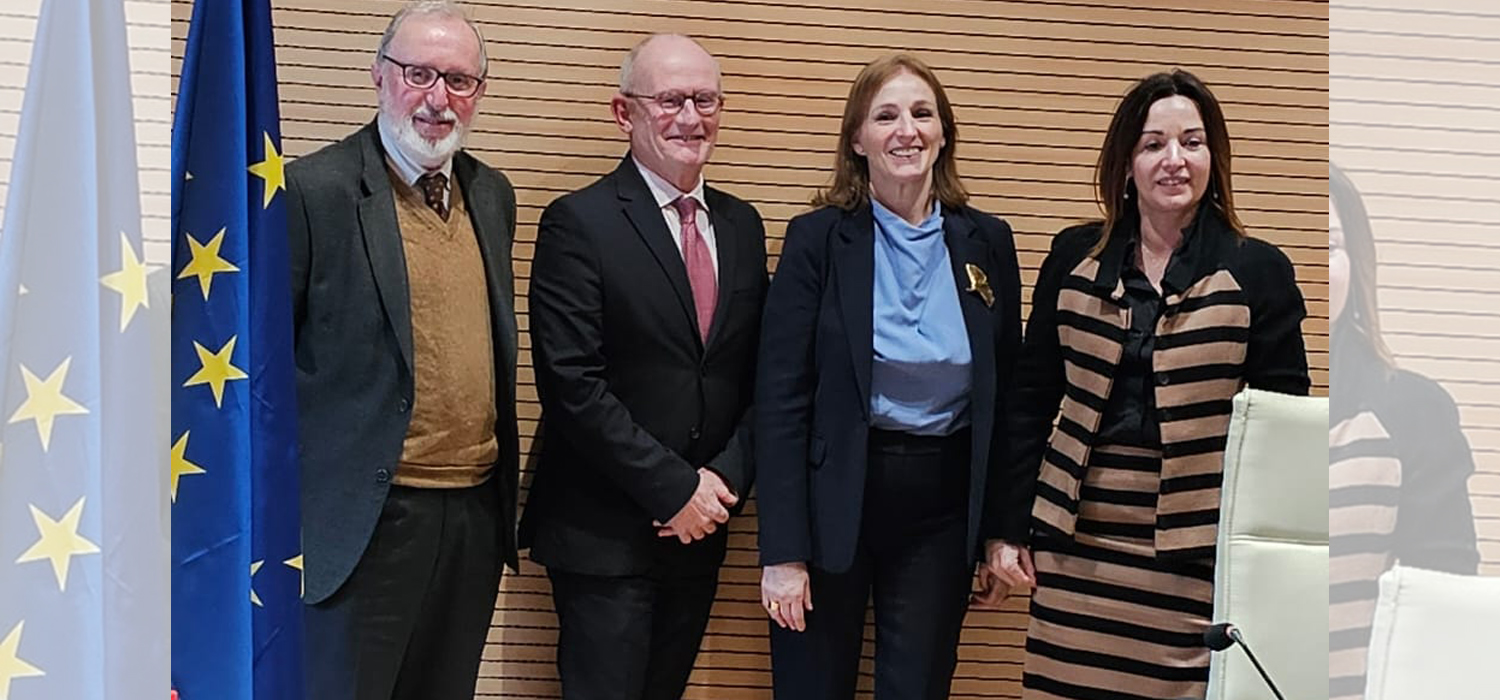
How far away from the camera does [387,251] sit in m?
3.53

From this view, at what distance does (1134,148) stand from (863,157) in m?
0.63

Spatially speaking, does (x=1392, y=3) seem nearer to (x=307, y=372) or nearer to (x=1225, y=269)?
(x=1225, y=269)

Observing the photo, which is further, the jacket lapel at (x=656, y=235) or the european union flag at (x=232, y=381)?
the jacket lapel at (x=656, y=235)

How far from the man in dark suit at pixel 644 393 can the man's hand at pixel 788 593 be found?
174mm

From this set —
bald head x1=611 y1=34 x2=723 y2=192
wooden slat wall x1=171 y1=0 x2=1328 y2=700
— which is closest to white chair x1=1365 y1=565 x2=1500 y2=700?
bald head x1=611 y1=34 x2=723 y2=192

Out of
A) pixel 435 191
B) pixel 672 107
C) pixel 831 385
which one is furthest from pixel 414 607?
pixel 672 107

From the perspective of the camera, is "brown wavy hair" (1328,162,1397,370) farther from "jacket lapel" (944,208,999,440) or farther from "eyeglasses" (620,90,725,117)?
"eyeglasses" (620,90,725,117)

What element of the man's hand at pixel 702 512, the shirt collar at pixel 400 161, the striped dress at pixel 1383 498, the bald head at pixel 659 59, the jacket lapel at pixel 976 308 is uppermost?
the bald head at pixel 659 59

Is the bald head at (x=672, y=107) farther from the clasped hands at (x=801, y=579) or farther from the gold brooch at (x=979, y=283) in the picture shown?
the clasped hands at (x=801, y=579)

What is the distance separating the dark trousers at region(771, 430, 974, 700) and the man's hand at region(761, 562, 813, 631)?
0.06 meters

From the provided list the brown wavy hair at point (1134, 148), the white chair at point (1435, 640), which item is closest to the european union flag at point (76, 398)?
the white chair at point (1435, 640)

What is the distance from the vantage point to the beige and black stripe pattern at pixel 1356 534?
2.35m

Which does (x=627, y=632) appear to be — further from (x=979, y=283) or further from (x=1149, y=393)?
(x=1149, y=393)

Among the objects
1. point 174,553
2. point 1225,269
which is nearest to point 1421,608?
point 1225,269
